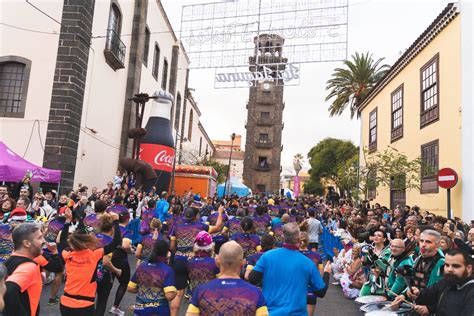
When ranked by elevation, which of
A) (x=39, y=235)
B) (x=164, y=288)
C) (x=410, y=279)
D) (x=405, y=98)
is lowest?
(x=164, y=288)

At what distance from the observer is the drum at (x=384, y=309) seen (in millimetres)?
3759

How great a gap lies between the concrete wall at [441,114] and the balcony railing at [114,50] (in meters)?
14.5

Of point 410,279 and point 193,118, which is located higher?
point 193,118

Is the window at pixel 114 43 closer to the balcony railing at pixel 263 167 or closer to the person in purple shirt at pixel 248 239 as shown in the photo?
the person in purple shirt at pixel 248 239

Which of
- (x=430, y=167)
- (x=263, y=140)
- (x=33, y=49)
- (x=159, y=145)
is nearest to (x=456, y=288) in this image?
(x=430, y=167)

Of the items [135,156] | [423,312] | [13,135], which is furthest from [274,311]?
[135,156]

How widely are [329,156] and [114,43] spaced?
1728 inches

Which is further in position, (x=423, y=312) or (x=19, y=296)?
(x=423, y=312)

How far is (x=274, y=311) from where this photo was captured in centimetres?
377

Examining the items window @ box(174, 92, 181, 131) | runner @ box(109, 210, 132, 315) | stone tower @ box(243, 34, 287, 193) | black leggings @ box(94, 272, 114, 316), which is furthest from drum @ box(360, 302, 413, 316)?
stone tower @ box(243, 34, 287, 193)

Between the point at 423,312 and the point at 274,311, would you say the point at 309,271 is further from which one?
the point at 423,312

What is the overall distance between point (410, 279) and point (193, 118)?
4486 centimetres

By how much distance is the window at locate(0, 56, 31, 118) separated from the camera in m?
15.5

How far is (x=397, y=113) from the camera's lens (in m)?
20.8
